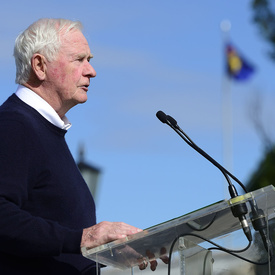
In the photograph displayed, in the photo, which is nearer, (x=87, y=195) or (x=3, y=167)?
(x=3, y=167)

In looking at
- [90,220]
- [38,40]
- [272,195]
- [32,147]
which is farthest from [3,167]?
[272,195]

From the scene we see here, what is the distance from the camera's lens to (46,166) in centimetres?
402

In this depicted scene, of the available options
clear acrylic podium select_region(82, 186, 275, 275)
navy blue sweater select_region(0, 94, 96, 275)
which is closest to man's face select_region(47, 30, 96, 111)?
navy blue sweater select_region(0, 94, 96, 275)

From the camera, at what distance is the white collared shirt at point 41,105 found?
428 centimetres

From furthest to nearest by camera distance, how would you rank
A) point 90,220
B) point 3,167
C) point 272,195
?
1. point 90,220
2. point 3,167
3. point 272,195

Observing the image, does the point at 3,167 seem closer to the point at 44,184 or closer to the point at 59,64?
the point at 44,184

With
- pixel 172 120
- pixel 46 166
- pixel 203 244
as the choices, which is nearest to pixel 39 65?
pixel 46 166

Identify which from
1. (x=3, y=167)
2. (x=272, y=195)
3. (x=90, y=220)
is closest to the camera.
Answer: (x=272, y=195)

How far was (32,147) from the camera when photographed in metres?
3.99

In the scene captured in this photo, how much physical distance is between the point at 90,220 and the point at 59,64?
30.8 inches

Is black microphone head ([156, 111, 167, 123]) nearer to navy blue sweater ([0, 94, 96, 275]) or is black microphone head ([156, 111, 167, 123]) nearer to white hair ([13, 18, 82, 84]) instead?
navy blue sweater ([0, 94, 96, 275])

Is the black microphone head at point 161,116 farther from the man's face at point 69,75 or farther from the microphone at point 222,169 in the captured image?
the man's face at point 69,75

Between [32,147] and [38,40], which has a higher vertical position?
[38,40]

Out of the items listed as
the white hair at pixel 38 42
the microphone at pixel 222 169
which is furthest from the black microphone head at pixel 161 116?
the white hair at pixel 38 42
